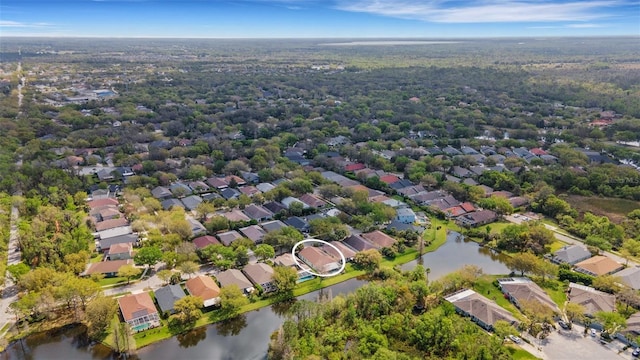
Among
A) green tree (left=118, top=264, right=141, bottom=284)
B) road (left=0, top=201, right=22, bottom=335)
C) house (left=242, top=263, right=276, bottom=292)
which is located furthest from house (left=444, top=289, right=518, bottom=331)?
road (left=0, top=201, right=22, bottom=335)

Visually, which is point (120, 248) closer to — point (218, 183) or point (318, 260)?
point (318, 260)

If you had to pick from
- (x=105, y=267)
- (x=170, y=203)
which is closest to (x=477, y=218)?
(x=170, y=203)

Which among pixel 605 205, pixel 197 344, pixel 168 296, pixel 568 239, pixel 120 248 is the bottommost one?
pixel 197 344

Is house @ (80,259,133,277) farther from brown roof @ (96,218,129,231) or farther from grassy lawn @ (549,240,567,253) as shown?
grassy lawn @ (549,240,567,253)

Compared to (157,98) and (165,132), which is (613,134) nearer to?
(165,132)

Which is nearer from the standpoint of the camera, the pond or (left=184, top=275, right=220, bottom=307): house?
the pond

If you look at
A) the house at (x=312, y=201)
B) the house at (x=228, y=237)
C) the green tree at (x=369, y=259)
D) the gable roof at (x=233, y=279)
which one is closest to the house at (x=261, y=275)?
the gable roof at (x=233, y=279)

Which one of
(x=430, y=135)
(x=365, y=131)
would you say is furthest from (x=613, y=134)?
(x=365, y=131)
